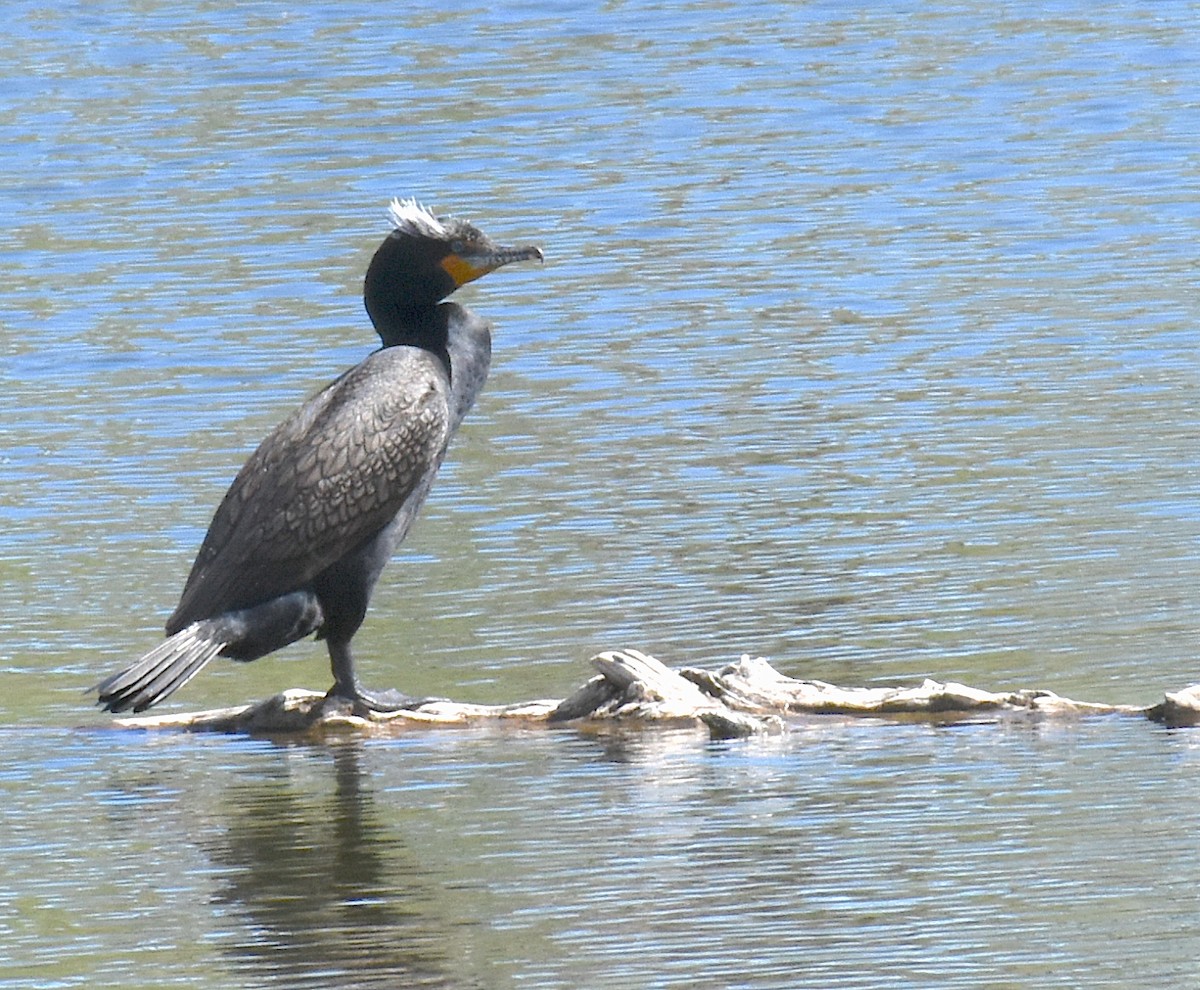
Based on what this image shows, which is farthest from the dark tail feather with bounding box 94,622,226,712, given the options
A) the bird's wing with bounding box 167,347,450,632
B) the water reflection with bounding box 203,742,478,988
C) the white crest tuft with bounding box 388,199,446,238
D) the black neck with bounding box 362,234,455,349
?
the white crest tuft with bounding box 388,199,446,238

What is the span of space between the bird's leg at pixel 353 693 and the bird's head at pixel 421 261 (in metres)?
0.98

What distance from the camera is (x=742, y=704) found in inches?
276

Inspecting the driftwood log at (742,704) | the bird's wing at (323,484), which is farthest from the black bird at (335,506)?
the driftwood log at (742,704)

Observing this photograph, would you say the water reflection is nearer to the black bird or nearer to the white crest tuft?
the black bird

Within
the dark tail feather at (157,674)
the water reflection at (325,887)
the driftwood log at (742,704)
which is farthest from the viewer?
the dark tail feather at (157,674)

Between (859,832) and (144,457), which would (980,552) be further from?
(144,457)

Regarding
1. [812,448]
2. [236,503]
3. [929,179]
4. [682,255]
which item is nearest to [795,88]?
[929,179]

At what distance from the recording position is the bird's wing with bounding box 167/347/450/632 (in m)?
7.46

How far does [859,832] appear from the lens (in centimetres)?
616

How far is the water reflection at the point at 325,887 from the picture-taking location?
18.4 feet

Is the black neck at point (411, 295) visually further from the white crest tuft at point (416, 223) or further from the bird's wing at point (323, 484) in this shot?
the bird's wing at point (323, 484)

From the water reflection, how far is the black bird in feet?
1.29

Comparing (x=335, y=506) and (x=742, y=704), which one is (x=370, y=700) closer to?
(x=335, y=506)

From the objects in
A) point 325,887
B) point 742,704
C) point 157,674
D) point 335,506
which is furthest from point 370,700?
point 325,887
